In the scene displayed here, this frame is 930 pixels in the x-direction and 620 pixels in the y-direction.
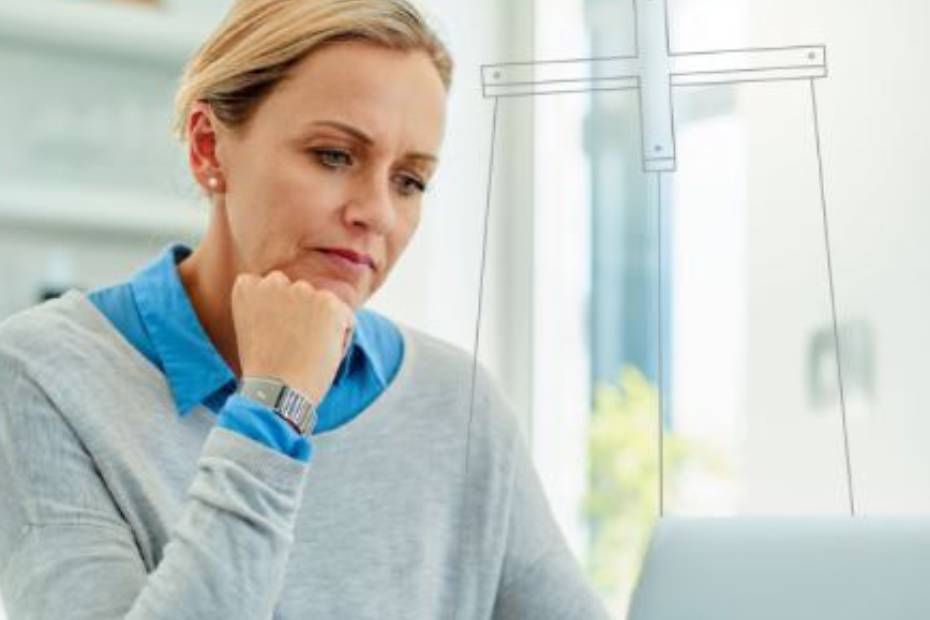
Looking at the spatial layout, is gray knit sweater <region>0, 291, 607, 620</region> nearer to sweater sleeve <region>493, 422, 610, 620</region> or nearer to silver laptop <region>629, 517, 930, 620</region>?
sweater sleeve <region>493, 422, 610, 620</region>

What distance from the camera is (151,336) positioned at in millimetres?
1356

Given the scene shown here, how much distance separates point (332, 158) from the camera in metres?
1.29

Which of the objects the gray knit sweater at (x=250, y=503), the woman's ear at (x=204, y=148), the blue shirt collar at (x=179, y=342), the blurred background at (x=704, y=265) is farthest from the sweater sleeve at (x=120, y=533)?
the blurred background at (x=704, y=265)

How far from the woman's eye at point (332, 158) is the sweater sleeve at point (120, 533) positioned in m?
0.25

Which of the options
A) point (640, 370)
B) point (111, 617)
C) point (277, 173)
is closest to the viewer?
point (111, 617)

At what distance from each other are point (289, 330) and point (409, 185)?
171 mm

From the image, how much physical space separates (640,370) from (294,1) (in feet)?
1.99

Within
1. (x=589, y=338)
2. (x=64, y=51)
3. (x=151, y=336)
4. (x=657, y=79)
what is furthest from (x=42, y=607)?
(x=64, y=51)

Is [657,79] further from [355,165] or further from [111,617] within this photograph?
[111,617]

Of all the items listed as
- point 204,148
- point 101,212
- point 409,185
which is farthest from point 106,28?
point 409,185

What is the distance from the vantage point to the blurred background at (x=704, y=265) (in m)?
1.52

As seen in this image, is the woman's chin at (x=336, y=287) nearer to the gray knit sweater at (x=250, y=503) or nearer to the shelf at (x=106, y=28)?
the gray knit sweater at (x=250, y=503)

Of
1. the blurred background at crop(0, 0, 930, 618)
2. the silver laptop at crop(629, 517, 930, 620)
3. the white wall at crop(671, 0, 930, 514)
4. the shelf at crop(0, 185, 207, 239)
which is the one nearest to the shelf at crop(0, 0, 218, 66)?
the shelf at crop(0, 185, 207, 239)

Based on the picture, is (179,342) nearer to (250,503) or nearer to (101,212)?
(250,503)
